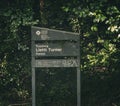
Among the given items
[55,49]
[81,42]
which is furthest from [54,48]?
[81,42]

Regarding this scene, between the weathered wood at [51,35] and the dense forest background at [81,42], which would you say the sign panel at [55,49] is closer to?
the weathered wood at [51,35]

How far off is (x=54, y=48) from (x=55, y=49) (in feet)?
0.08

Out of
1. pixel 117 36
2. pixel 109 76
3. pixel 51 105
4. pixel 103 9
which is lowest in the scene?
pixel 51 105

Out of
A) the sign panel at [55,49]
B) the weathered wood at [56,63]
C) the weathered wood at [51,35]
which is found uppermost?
the weathered wood at [51,35]

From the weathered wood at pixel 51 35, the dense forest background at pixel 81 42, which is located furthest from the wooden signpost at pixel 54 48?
the dense forest background at pixel 81 42

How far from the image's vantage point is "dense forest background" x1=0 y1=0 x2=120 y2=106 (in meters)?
7.89

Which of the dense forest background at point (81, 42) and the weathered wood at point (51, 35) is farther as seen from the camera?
the dense forest background at point (81, 42)

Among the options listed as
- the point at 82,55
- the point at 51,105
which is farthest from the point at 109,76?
the point at 51,105

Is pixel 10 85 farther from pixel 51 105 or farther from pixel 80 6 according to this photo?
pixel 80 6

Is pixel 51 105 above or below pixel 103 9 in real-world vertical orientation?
below

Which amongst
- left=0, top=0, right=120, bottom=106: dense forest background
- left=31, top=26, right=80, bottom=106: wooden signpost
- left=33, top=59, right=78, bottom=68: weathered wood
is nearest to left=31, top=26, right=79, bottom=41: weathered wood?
left=31, top=26, right=80, bottom=106: wooden signpost

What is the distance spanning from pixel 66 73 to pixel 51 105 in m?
0.72

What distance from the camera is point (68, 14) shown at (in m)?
8.27

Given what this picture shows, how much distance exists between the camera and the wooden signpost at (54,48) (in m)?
7.50
